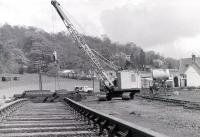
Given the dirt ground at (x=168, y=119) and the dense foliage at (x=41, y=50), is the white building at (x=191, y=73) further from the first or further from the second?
the dirt ground at (x=168, y=119)

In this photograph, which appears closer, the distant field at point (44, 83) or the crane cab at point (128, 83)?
the crane cab at point (128, 83)

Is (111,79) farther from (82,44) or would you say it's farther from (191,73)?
(191,73)

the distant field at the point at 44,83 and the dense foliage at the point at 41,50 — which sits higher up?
the dense foliage at the point at 41,50

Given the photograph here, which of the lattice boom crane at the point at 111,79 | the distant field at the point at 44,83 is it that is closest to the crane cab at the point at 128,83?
the lattice boom crane at the point at 111,79

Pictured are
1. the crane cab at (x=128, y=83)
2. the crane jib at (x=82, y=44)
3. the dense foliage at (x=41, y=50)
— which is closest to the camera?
the crane cab at (x=128, y=83)

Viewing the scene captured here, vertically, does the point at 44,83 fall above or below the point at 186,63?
below

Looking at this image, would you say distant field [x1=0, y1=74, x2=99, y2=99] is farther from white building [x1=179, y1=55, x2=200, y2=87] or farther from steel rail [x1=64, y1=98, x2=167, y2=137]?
steel rail [x1=64, y1=98, x2=167, y2=137]

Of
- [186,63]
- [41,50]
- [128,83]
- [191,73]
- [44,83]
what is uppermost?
[41,50]

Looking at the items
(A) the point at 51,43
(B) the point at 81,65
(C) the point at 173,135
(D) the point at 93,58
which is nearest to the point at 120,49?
(B) the point at 81,65

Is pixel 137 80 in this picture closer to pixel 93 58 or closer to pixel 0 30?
pixel 93 58

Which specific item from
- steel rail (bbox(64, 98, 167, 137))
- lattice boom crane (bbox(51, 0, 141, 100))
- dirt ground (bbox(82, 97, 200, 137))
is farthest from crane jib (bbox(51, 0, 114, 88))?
steel rail (bbox(64, 98, 167, 137))

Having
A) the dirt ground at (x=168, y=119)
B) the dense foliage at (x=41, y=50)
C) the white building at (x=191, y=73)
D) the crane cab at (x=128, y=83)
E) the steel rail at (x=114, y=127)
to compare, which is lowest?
the dirt ground at (x=168, y=119)

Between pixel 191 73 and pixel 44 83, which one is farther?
pixel 44 83

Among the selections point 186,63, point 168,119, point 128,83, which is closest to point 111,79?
point 128,83
